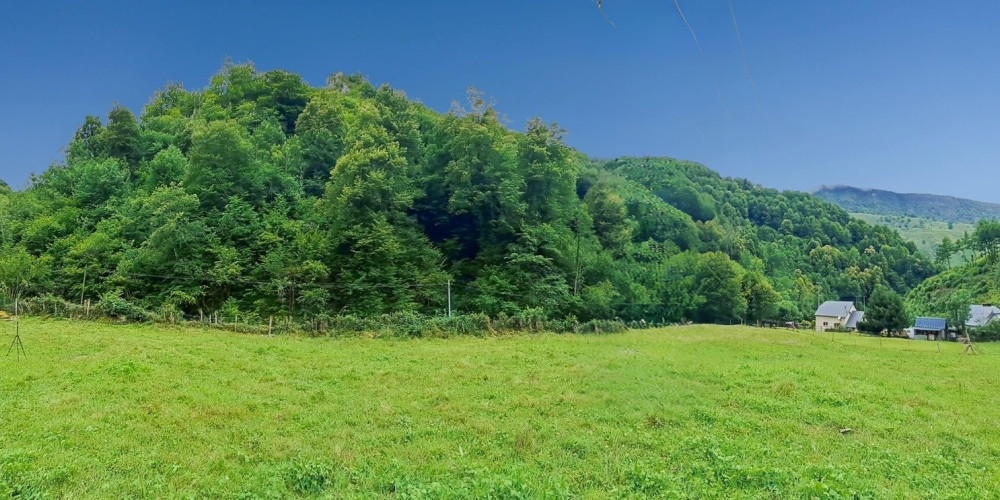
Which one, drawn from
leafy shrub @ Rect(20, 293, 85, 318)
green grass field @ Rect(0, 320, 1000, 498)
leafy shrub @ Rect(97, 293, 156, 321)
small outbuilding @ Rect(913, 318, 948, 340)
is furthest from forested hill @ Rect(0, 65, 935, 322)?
small outbuilding @ Rect(913, 318, 948, 340)

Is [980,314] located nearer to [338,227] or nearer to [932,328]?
[932,328]

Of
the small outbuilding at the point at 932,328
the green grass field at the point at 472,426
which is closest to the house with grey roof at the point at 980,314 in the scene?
the small outbuilding at the point at 932,328

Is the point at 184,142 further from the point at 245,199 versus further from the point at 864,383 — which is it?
the point at 864,383

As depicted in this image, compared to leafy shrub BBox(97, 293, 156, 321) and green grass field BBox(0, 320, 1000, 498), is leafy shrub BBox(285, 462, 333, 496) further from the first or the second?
leafy shrub BBox(97, 293, 156, 321)

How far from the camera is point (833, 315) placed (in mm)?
74125

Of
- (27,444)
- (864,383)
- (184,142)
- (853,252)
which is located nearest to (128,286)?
(184,142)

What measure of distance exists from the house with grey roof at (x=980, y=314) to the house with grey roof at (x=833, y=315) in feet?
42.0

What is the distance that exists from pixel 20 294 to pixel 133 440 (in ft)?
99.4

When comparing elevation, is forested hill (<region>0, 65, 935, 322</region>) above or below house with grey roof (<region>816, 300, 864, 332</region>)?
above

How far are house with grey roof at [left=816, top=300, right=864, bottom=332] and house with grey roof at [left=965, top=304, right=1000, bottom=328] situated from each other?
12.8m

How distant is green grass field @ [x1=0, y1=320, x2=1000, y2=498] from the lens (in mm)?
7238

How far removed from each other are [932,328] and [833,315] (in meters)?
15.7

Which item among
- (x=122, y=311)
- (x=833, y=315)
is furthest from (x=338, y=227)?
(x=833, y=315)

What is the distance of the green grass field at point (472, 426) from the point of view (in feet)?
23.7
